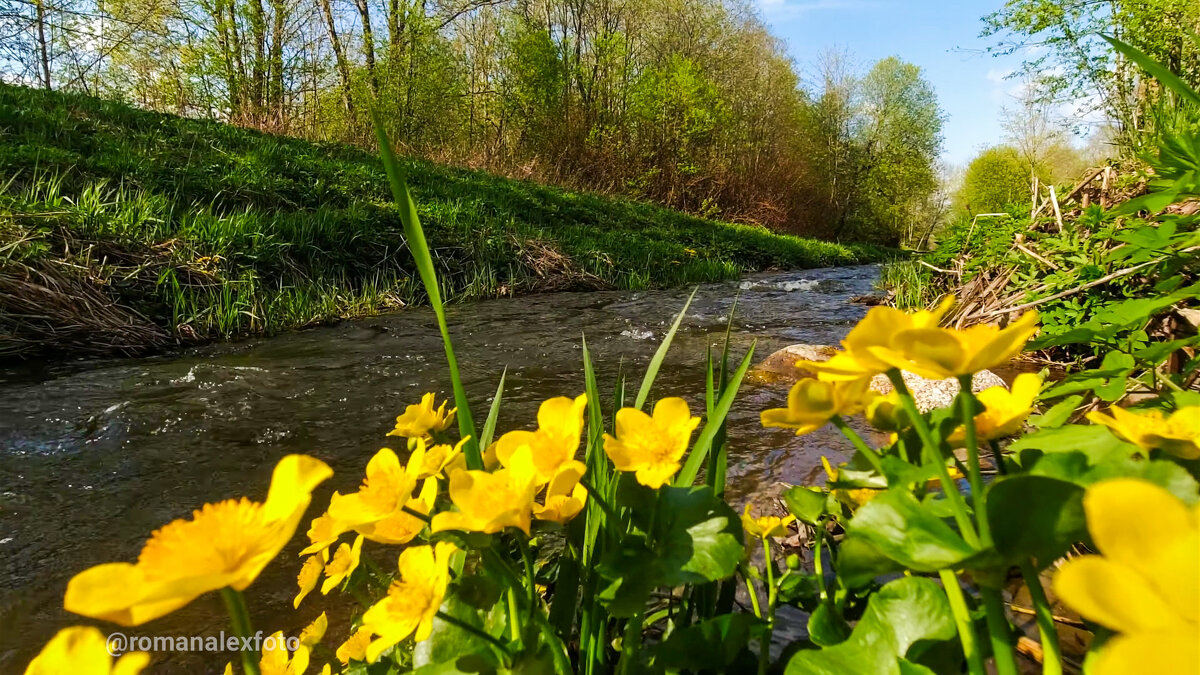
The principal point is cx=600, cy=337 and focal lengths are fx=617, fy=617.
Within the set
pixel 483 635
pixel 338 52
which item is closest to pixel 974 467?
pixel 483 635

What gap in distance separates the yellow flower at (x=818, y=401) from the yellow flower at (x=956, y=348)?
65 millimetres

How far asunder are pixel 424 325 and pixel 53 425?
214cm

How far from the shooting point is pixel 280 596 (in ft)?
4.09

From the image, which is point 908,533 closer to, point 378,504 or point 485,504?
point 485,504

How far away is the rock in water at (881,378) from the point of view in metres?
2.14

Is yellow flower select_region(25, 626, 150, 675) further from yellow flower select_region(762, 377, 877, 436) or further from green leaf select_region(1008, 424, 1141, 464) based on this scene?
green leaf select_region(1008, 424, 1141, 464)

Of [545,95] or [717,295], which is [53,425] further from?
[545,95]

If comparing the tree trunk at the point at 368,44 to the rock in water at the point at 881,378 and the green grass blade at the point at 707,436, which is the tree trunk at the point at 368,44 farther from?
the green grass blade at the point at 707,436

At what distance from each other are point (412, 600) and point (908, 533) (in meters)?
0.41

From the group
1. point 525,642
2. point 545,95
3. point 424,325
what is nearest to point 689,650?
point 525,642

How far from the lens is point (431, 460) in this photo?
1.90 ft

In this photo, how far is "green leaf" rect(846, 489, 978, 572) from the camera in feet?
1.22

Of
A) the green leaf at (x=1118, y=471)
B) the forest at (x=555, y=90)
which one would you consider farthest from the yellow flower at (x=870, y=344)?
the forest at (x=555, y=90)

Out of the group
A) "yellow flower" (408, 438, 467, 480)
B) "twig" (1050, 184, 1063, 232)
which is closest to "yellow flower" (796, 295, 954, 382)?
"yellow flower" (408, 438, 467, 480)
